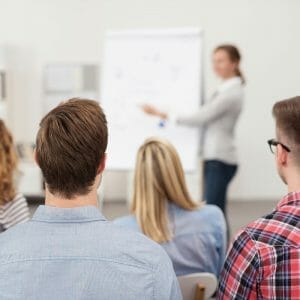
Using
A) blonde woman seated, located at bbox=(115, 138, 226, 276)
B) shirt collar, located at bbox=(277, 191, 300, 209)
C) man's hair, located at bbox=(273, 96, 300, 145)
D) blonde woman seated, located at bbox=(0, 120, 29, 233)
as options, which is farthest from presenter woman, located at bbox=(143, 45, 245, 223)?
shirt collar, located at bbox=(277, 191, 300, 209)

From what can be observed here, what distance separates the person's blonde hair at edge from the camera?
172 centimetres

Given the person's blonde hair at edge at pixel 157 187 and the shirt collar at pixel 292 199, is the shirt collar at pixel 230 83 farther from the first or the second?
the shirt collar at pixel 292 199

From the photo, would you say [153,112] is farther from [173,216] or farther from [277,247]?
[277,247]

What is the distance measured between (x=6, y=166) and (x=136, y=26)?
3.82 metres

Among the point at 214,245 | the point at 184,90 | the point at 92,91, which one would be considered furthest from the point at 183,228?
the point at 92,91

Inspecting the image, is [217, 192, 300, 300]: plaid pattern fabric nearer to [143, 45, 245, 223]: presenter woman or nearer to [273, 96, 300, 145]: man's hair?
[273, 96, 300, 145]: man's hair

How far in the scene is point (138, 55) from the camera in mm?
3379

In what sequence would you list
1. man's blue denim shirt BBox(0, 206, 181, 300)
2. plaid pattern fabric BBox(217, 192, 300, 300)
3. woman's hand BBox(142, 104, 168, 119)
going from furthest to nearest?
woman's hand BBox(142, 104, 168, 119) < plaid pattern fabric BBox(217, 192, 300, 300) < man's blue denim shirt BBox(0, 206, 181, 300)

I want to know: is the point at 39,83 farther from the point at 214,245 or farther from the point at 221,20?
the point at 214,245

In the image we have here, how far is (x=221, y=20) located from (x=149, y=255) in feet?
15.5

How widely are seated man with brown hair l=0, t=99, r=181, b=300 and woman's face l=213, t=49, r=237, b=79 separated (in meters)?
2.20

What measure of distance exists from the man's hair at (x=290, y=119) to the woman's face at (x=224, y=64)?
1910 mm

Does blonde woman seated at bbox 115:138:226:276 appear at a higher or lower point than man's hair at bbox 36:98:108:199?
lower

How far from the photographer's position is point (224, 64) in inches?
121
